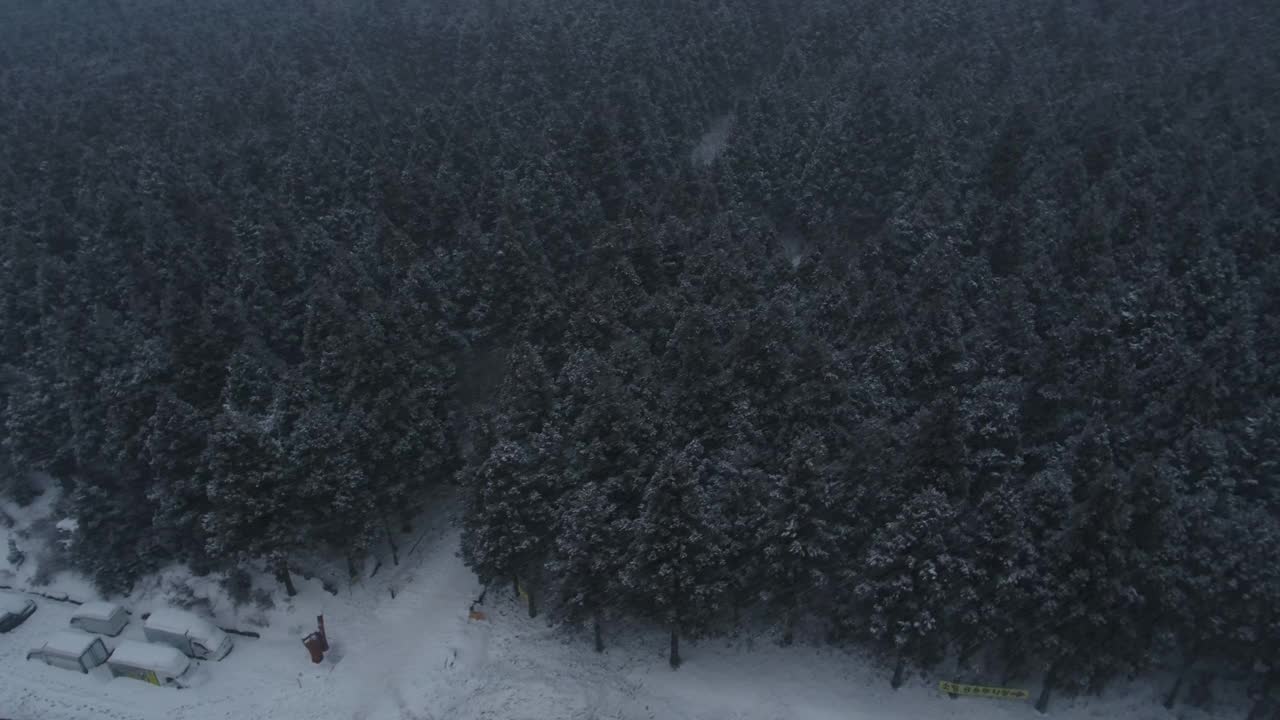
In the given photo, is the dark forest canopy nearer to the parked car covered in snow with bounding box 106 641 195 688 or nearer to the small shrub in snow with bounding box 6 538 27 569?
the parked car covered in snow with bounding box 106 641 195 688

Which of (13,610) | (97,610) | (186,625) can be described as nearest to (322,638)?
(186,625)

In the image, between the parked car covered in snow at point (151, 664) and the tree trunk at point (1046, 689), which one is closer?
the tree trunk at point (1046, 689)

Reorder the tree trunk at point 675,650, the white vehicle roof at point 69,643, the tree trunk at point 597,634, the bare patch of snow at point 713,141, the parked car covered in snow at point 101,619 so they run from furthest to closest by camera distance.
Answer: the bare patch of snow at point 713,141
the parked car covered in snow at point 101,619
the white vehicle roof at point 69,643
the tree trunk at point 597,634
the tree trunk at point 675,650

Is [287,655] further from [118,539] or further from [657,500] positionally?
[657,500]

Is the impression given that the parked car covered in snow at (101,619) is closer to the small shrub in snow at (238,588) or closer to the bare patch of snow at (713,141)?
the small shrub in snow at (238,588)

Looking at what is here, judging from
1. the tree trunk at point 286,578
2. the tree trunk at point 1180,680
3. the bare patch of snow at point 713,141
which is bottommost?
the tree trunk at point 286,578

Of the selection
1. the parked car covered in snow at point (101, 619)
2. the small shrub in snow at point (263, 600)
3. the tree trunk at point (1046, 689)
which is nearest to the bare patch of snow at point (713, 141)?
the small shrub in snow at point (263, 600)

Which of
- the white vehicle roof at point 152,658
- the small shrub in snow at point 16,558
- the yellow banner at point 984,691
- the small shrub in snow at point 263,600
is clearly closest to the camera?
the yellow banner at point 984,691

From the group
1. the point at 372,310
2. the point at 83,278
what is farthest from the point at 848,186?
the point at 83,278
